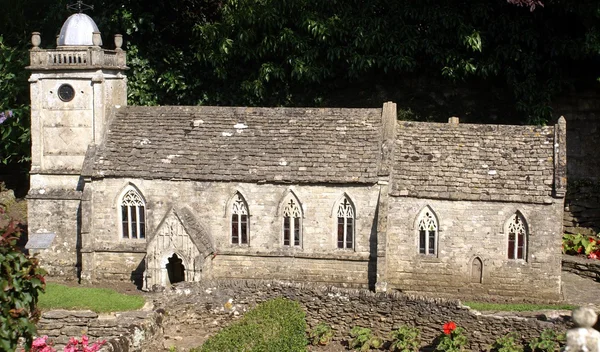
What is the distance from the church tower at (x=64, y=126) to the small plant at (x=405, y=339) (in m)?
15.6

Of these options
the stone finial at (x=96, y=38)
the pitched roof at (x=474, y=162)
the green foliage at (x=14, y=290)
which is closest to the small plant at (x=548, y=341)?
the pitched roof at (x=474, y=162)

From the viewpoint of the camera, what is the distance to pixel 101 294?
31.5 metres

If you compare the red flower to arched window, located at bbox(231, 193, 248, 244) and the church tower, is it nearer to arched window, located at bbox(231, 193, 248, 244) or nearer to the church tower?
arched window, located at bbox(231, 193, 248, 244)

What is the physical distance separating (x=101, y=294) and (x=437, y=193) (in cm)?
1360

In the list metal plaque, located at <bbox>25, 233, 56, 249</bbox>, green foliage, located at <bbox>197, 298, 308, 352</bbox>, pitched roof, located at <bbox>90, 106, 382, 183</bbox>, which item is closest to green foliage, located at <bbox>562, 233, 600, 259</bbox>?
pitched roof, located at <bbox>90, 106, 382, 183</bbox>

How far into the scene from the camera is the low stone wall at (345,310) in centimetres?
2672

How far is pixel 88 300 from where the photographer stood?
30.5 m

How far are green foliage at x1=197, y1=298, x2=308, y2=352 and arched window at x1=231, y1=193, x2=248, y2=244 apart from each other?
605 cm

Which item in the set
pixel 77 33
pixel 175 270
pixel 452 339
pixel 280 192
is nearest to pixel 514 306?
pixel 452 339

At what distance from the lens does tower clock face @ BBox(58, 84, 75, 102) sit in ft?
118

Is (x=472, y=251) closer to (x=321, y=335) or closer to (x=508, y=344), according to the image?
(x=508, y=344)

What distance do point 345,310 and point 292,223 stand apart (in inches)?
254

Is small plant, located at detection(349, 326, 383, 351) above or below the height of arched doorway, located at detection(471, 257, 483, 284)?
below

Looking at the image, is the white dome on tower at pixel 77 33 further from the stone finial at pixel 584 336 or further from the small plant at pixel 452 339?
the stone finial at pixel 584 336
